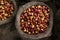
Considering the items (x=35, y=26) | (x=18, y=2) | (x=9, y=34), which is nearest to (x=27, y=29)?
(x=35, y=26)

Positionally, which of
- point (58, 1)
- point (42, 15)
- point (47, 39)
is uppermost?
point (58, 1)

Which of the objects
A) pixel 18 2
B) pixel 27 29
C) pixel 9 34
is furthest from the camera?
pixel 18 2

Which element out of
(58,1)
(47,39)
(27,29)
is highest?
(58,1)

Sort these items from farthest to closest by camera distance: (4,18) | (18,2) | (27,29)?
(18,2)
(4,18)
(27,29)

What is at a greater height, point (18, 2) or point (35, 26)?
point (18, 2)

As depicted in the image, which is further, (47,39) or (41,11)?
(47,39)

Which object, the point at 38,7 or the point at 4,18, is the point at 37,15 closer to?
the point at 38,7

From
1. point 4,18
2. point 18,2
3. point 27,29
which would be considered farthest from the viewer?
point 18,2

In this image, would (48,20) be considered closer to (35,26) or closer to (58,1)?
(35,26)

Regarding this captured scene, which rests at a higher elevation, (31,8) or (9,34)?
(31,8)

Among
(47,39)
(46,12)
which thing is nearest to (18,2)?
(46,12)
